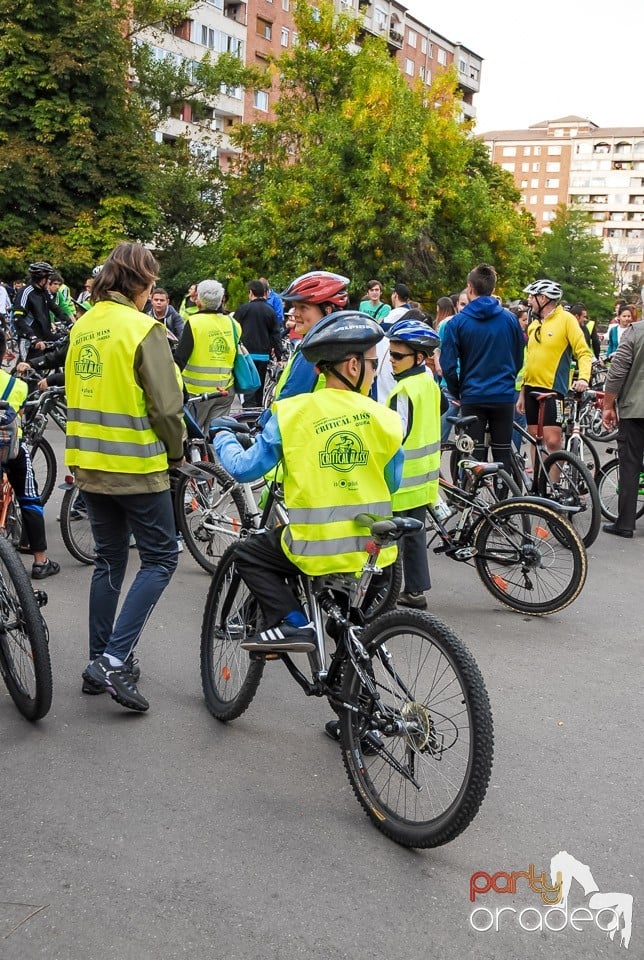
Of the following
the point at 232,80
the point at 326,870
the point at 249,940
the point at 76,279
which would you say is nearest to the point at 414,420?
the point at 326,870

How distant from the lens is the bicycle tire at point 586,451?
923 cm

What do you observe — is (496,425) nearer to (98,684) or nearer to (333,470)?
(98,684)

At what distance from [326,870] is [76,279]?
27655mm

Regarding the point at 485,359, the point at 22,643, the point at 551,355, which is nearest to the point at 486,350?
the point at 485,359

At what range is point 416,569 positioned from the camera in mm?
6020

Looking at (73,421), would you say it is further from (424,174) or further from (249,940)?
(424,174)

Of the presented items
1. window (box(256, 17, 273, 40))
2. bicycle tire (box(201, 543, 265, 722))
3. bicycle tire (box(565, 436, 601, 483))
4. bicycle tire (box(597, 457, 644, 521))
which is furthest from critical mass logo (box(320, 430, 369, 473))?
window (box(256, 17, 273, 40))

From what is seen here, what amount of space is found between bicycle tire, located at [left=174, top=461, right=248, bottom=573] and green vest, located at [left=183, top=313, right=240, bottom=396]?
129cm

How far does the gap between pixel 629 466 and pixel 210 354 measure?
12.5 feet

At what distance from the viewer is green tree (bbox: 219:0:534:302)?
81.4 ft

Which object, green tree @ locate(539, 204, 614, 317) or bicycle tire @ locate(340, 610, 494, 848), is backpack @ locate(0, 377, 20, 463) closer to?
bicycle tire @ locate(340, 610, 494, 848)

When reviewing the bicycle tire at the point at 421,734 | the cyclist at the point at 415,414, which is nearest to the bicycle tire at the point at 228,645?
the bicycle tire at the point at 421,734

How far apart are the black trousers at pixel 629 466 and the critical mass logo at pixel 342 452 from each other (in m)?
5.67

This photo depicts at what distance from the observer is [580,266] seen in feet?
200
